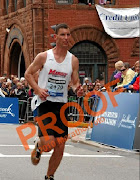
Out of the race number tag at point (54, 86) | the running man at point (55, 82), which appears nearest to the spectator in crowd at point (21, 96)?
the running man at point (55, 82)

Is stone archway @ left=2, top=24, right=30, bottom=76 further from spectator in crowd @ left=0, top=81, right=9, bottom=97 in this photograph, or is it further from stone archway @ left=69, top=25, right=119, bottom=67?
spectator in crowd @ left=0, top=81, right=9, bottom=97

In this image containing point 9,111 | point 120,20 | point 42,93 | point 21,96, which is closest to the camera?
point 42,93

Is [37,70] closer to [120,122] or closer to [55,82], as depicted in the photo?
[55,82]

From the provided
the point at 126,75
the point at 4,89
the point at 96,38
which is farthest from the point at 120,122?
the point at 96,38

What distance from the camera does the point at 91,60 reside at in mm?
32438

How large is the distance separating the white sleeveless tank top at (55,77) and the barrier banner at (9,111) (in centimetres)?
1487

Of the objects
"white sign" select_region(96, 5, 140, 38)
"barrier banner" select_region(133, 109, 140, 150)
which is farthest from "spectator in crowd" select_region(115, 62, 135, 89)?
"white sign" select_region(96, 5, 140, 38)

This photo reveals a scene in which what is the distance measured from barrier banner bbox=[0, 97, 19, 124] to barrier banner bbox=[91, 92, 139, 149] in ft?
29.0

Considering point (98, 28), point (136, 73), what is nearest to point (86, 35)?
point (98, 28)

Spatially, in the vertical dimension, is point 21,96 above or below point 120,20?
below

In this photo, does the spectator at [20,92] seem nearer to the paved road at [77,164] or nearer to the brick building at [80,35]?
the brick building at [80,35]

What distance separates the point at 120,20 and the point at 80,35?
90.4 inches

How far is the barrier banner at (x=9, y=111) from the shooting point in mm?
22578

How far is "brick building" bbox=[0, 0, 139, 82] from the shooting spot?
1225 inches
